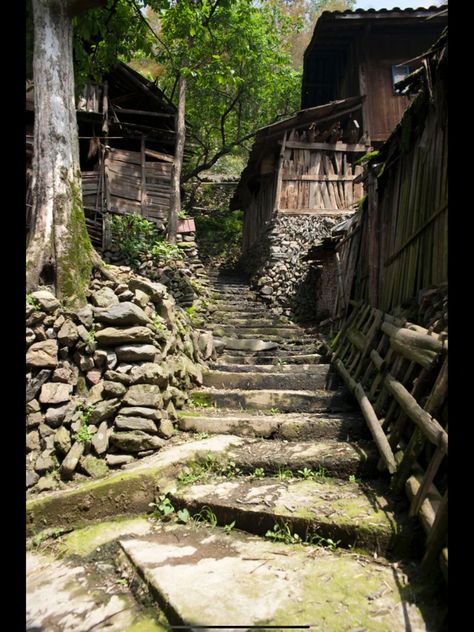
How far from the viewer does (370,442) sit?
379 cm

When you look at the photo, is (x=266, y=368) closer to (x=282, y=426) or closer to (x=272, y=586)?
(x=282, y=426)

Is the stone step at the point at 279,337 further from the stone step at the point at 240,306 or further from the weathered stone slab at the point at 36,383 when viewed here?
the weathered stone slab at the point at 36,383

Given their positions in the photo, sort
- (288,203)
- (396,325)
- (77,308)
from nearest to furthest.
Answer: (396,325)
(77,308)
(288,203)

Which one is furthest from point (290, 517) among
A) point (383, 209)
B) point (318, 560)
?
point (383, 209)

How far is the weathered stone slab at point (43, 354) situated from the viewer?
146 inches

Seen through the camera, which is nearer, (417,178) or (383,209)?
(417,178)

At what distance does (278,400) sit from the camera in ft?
16.2

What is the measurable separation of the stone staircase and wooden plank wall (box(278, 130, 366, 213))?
25.5ft

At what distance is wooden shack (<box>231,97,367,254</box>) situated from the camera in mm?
11219

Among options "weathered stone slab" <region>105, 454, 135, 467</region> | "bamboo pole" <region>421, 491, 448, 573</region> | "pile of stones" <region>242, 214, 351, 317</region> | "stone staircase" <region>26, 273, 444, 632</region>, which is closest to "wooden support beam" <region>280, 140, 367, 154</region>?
"pile of stones" <region>242, 214, 351, 317</region>

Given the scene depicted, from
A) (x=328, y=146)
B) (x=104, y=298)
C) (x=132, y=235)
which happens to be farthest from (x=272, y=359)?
(x=328, y=146)

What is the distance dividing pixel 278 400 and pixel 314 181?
8394mm
